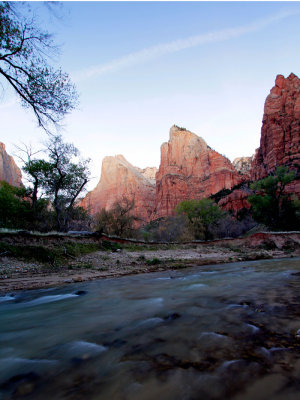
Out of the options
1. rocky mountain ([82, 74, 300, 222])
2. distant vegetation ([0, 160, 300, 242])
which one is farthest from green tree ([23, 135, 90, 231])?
rocky mountain ([82, 74, 300, 222])

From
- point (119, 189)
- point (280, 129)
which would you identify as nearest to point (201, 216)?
point (280, 129)

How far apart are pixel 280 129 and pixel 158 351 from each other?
81.4m

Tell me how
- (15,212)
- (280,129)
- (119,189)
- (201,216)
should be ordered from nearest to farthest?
(15,212), (201,216), (280,129), (119,189)

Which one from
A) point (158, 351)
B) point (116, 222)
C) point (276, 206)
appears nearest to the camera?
point (158, 351)

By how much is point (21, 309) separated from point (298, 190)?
54070 millimetres

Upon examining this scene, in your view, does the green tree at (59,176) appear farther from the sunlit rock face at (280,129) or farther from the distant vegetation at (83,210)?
the sunlit rock face at (280,129)

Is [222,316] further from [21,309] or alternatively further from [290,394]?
[21,309]

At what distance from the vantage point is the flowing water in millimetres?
1120

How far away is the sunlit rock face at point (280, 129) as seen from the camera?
6344 centimetres

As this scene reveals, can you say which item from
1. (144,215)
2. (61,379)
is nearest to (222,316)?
(61,379)

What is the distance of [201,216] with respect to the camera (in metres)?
34.4

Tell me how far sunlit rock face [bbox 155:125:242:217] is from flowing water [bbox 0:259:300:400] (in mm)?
85889

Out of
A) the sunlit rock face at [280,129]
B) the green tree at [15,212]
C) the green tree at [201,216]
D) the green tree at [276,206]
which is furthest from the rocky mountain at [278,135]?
the green tree at [15,212]

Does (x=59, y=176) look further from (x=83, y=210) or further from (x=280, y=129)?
(x=280, y=129)
